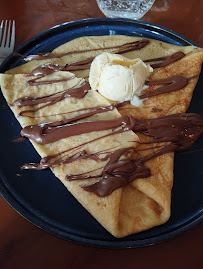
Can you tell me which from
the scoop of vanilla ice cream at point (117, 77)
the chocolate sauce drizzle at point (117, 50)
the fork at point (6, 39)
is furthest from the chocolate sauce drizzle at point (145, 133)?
the fork at point (6, 39)

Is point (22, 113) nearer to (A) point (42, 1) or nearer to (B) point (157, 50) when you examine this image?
(B) point (157, 50)

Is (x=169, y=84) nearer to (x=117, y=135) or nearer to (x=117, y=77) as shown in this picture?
(x=117, y=77)

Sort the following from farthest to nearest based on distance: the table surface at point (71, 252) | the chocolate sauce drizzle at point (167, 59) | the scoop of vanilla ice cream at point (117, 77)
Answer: the chocolate sauce drizzle at point (167, 59), the scoop of vanilla ice cream at point (117, 77), the table surface at point (71, 252)

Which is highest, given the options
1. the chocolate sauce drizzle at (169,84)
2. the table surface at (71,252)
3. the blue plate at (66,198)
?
the chocolate sauce drizzle at (169,84)

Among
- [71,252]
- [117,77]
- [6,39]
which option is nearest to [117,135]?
[117,77]

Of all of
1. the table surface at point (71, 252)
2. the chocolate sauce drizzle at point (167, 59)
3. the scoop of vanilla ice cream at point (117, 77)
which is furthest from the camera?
the chocolate sauce drizzle at point (167, 59)

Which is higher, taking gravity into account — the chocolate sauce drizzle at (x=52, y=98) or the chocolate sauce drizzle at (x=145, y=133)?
the chocolate sauce drizzle at (x=52, y=98)

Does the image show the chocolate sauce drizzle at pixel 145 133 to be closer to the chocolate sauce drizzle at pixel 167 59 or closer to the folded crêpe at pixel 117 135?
the folded crêpe at pixel 117 135
